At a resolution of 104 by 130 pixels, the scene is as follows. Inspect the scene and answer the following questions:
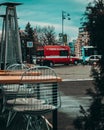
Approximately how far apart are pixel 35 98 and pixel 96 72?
358cm

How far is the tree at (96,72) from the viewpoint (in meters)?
3.57

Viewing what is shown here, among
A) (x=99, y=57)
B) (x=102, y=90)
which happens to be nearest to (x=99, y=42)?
(x=99, y=57)

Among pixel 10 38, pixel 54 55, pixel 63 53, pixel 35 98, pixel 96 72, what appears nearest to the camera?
pixel 96 72

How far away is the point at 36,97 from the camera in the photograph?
727cm

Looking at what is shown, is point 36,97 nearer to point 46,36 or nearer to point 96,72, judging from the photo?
point 96,72

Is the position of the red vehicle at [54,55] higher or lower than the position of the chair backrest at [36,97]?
lower

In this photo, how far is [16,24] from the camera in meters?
14.6

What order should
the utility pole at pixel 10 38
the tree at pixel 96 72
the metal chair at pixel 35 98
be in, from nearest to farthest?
the tree at pixel 96 72
the metal chair at pixel 35 98
the utility pole at pixel 10 38

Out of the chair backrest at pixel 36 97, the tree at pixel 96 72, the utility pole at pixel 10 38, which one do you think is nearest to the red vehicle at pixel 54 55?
the utility pole at pixel 10 38

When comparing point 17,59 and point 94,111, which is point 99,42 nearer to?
point 94,111

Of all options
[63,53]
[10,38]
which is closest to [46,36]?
[63,53]

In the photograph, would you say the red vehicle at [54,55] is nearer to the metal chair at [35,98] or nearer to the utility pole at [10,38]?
the utility pole at [10,38]

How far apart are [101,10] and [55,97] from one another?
3.49 metres

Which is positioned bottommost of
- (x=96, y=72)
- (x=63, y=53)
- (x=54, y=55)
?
(x=54, y=55)
